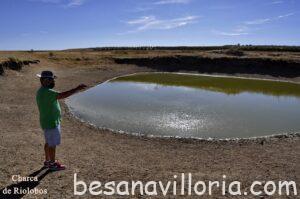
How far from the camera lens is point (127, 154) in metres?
13.0

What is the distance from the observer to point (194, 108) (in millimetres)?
25031

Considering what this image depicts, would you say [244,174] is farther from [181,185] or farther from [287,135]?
[287,135]

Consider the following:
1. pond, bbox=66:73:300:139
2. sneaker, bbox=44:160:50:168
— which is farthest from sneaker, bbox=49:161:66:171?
pond, bbox=66:73:300:139

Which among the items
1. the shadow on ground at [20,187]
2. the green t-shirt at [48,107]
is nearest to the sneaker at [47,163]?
the shadow on ground at [20,187]

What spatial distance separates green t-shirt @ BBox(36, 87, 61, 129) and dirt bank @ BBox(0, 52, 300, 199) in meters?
1.47

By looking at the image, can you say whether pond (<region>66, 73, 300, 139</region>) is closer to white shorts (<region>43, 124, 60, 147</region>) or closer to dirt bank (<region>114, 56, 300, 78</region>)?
dirt bank (<region>114, 56, 300, 78</region>)

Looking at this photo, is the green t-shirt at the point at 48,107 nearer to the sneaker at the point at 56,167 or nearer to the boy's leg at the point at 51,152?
the boy's leg at the point at 51,152

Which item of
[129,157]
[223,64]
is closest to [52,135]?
[129,157]

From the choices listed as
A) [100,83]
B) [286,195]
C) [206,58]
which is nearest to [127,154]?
[286,195]

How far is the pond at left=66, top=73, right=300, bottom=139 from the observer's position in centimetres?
1903

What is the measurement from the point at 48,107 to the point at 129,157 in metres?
4.01

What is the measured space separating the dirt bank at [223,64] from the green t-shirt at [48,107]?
39.6 m

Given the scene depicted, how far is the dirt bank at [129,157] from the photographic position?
404 inches

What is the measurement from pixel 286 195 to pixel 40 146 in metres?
8.18
